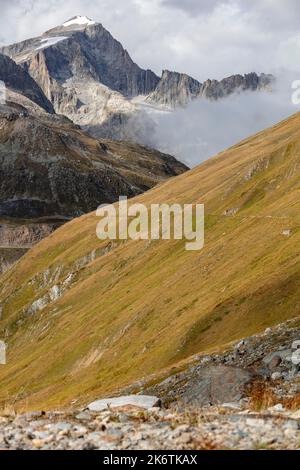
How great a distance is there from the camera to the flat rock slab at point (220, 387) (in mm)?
29581

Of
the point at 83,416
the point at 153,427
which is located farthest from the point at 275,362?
the point at 153,427

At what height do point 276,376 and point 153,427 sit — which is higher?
point 276,376

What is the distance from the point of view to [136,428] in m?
15.0

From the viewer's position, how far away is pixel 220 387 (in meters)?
30.8

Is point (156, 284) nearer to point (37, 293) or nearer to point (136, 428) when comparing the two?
point (136, 428)

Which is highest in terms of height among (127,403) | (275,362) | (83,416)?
(275,362)

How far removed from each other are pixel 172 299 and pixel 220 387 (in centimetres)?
4662

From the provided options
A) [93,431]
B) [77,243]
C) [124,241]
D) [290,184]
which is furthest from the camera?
[77,243]

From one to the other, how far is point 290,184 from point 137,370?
5968 centimetres

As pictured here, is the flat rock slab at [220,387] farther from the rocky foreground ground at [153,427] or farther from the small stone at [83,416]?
the small stone at [83,416]

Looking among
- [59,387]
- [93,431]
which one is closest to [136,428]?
[93,431]

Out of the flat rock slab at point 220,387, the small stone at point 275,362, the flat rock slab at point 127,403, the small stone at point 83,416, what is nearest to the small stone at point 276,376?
the flat rock slab at point 220,387

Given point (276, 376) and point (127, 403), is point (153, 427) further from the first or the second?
point (276, 376)

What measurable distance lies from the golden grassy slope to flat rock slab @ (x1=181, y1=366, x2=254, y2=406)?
935 cm
